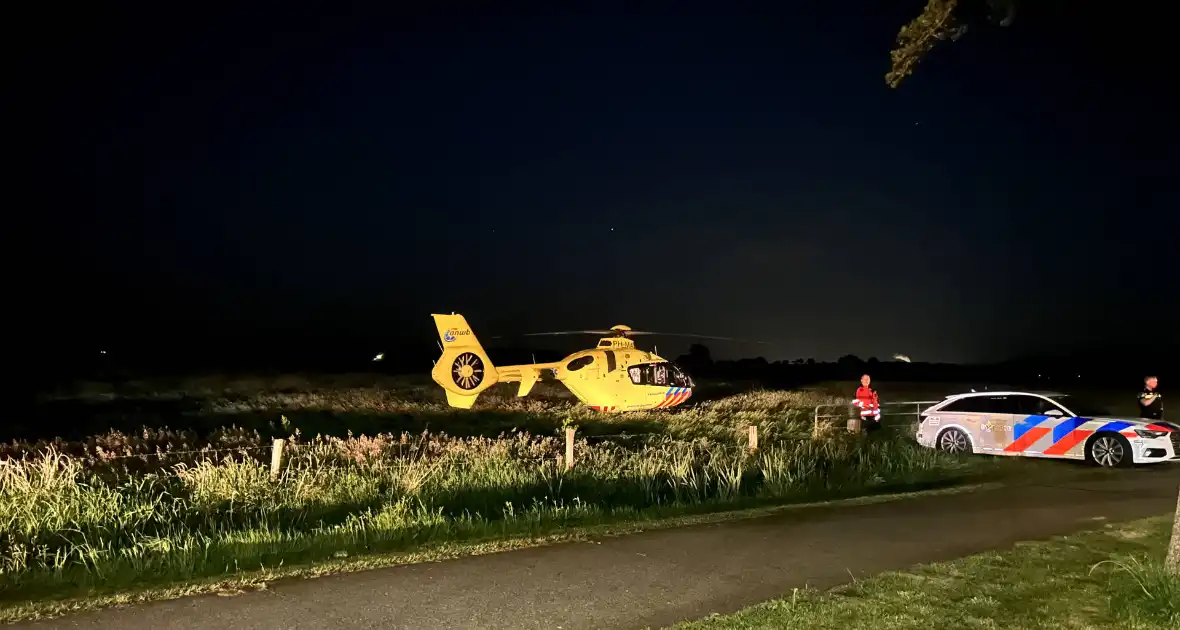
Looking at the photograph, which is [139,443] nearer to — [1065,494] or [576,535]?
[576,535]

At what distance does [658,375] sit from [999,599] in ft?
70.5

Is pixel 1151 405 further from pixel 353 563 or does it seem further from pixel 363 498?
pixel 353 563

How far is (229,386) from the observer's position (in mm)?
50656

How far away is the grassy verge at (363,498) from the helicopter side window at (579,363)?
11034mm

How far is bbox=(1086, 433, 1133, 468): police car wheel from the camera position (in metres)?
16.6

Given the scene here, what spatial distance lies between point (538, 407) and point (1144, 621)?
26532mm

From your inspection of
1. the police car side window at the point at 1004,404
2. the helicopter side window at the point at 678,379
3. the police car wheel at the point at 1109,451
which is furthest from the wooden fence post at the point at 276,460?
the helicopter side window at the point at 678,379

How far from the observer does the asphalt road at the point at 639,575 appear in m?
6.90

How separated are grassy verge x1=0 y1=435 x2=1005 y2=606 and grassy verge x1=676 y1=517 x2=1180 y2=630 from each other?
158 inches

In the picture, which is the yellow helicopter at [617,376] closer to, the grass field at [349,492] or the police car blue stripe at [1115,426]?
the grass field at [349,492]

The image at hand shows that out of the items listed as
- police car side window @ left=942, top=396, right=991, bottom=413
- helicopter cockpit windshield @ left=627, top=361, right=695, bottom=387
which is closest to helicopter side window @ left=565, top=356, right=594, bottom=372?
helicopter cockpit windshield @ left=627, top=361, right=695, bottom=387


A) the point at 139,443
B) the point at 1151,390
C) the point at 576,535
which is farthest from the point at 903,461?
the point at 139,443

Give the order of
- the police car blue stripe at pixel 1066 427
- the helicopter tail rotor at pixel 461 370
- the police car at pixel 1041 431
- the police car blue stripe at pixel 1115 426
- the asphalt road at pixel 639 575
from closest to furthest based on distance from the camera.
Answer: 1. the asphalt road at pixel 639 575
2. the police car at pixel 1041 431
3. the police car blue stripe at pixel 1115 426
4. the police car blue stripe at pixel 1066 427
5. the helicopter tail rotor at pixel 461 370

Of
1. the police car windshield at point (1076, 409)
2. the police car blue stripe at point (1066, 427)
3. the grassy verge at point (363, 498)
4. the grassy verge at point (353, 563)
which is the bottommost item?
the grassy verge at point (353, 563)
